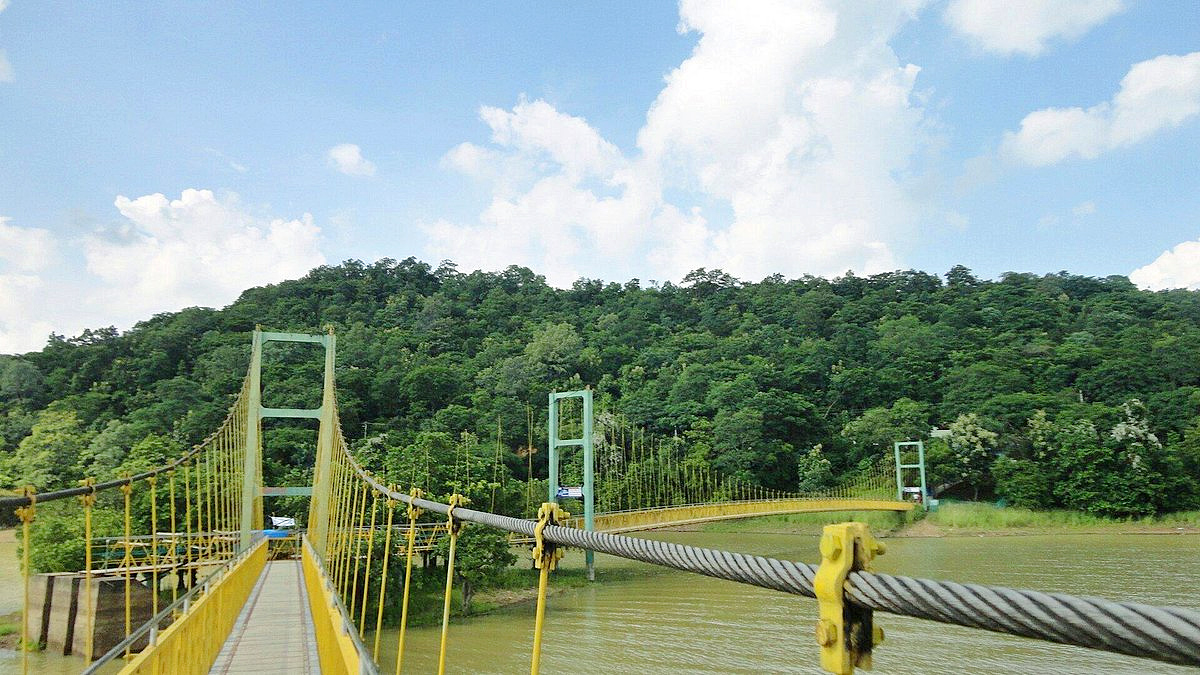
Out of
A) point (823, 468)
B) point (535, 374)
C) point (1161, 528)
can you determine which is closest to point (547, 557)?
point (1161, 528)

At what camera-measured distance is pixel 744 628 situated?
1067 centimetres

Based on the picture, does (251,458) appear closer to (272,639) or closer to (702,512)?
(272,639)

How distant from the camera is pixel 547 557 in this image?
1329mm

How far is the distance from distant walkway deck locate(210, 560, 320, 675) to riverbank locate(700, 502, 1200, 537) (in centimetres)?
1930

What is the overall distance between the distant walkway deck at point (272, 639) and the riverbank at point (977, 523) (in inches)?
760

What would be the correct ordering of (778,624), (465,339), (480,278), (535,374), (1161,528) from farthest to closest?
(480,278) < (465,339) < (535,374) < (1161,528) < (778,624)

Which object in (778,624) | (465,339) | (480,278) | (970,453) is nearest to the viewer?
(778,624)

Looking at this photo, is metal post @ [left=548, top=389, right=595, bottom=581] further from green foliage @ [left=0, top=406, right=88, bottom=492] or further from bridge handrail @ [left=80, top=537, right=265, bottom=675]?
green foliage @ [left=0, top=406, right=88, bottom=492]

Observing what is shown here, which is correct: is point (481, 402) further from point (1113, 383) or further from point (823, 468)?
point (1113, 383)

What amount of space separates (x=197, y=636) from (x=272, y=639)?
1.63m

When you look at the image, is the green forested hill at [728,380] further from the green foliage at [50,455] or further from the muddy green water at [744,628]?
the muddy green water at [744,628]

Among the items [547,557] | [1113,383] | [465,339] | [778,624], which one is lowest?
[778,624]

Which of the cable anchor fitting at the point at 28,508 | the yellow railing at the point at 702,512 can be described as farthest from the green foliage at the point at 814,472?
the cable anchor fitting at the point at 28,508

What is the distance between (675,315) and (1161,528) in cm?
2600
